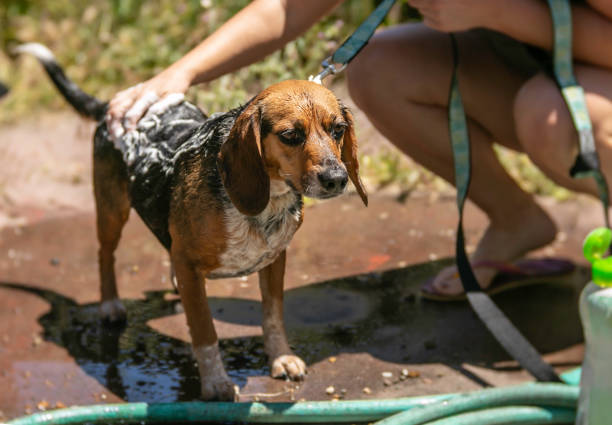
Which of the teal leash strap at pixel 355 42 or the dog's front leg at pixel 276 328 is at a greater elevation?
the teal leash strap at pixel 355 42

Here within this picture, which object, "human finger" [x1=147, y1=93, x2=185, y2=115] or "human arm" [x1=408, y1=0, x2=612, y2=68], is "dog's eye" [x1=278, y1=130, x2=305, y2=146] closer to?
"human finger" [x1=147, y1=93, x2=185, y2=115]

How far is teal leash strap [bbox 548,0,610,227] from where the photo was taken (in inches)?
97.7

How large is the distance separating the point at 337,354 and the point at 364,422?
45cm

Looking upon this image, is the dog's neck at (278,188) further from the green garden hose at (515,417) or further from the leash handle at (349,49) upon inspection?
the green garden hose at (515,417)

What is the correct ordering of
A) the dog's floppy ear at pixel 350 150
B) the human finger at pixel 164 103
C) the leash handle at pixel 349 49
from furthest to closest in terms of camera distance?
the human finger at pixel 164 103
the leash handle at pixel 349 49
the dog's floppy ear at pixel 350 150

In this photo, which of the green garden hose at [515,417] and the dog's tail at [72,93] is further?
the dog's tail at [72,93]

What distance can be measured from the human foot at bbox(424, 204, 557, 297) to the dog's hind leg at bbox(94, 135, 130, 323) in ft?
4.10

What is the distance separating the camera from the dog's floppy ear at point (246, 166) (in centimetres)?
199

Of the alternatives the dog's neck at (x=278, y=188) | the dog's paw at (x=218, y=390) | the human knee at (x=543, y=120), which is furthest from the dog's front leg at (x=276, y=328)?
the human knee at (x=543, y=120)

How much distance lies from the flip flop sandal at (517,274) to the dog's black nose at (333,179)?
139 cm

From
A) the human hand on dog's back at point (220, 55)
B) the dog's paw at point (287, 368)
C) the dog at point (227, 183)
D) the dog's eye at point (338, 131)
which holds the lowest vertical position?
the dog's paw at point (287, 368)

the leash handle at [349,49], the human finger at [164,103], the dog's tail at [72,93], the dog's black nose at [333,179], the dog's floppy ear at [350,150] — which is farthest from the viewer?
the dog's tail at [72,93]

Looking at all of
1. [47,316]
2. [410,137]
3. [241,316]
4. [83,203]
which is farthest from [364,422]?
[83,203]

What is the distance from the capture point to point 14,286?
3.39 meters
